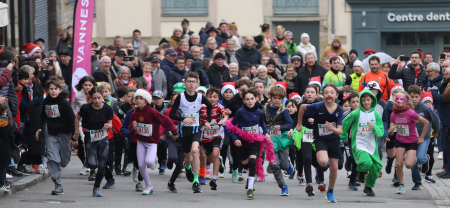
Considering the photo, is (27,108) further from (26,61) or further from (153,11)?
(153,11)

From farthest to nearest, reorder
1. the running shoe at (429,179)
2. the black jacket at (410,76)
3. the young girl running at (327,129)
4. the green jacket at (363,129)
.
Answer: the black jacket at (410,76) < the running shoe at (429,179) < the green jacket at (363,129) < the young girl running at (327,129)

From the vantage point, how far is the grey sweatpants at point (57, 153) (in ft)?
34.3

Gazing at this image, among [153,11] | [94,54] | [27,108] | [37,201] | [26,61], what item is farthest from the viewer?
[153,11]

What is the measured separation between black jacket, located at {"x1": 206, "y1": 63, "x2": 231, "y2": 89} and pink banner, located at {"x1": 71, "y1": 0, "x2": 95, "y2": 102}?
301cm

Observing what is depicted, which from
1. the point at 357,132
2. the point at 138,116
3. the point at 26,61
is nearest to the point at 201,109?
the point at 138,116

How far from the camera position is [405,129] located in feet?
36.2

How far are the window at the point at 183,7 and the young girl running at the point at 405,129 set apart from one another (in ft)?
57.3

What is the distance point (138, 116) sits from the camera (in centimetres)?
1070

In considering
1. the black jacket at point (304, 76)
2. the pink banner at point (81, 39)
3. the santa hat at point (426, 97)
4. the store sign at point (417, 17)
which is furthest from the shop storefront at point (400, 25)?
the pink banner at point (81, 39)

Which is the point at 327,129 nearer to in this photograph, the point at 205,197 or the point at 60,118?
the point at 205,197

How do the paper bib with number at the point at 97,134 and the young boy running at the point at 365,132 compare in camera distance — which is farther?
the paper bib with number at the point at 97,134

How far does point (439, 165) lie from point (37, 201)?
8.94 meters

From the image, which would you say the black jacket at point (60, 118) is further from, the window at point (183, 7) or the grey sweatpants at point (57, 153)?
the window at point (183, 7)

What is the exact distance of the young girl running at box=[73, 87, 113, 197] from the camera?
419 inches
